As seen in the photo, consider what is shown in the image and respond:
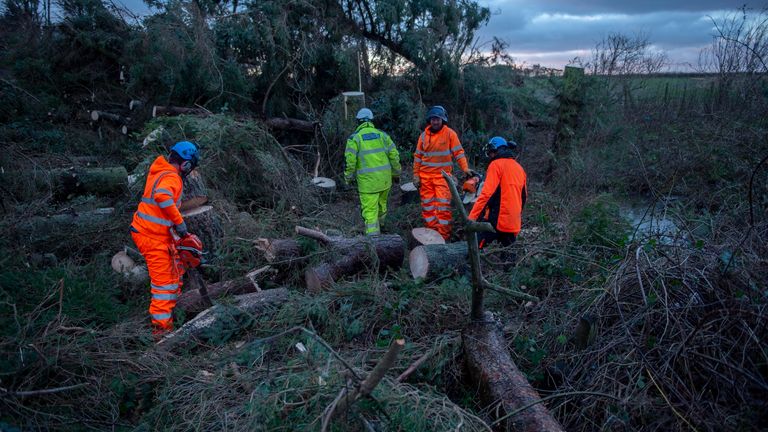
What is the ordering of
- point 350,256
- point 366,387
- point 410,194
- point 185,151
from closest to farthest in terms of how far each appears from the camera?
point 366,387 < point 185,151 < point 350,256 < point 410,194

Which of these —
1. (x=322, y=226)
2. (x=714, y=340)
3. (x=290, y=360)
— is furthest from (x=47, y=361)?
(x=714, y=340)

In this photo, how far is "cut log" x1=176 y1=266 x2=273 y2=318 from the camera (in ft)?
16.0

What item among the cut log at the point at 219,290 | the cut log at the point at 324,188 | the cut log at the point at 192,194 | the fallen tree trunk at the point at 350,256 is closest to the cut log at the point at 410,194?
the cut log at the point at 324,188

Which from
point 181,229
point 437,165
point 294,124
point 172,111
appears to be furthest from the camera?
point 294,124

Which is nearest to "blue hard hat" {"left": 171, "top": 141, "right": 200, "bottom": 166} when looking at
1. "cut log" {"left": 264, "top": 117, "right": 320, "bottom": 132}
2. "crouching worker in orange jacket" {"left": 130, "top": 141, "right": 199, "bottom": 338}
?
"crouching worker in orange jacket" {"left": 130, "top": 141, "right": 199, "bottom": 338}

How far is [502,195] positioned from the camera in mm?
5438

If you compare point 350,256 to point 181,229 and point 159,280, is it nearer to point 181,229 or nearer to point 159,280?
point 181,229

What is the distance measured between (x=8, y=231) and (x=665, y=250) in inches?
265

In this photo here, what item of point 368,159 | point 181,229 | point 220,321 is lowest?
point 220,321

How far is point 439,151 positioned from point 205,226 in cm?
334

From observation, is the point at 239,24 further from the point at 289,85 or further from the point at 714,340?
the point at 714,340

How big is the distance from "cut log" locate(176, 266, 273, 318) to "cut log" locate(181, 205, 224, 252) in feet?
1.77

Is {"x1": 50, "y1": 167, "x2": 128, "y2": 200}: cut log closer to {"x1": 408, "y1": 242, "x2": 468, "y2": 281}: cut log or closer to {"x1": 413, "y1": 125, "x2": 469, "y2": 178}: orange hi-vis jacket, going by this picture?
{"x1": 413, "y1": 125, "x2": 469, "y2": 178}: orange hi-vis jacket

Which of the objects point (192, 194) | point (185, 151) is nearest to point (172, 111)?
point (192, 194)
